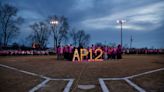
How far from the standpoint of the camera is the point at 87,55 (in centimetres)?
3588

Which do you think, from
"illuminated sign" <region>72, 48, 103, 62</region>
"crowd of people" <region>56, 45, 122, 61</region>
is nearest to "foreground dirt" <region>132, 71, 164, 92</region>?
"illuminated sign" <region>72, 48, 103, 62</region>

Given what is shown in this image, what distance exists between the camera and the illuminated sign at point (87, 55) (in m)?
33.9

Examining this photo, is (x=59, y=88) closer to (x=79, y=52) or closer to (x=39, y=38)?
(x=79, y=52)

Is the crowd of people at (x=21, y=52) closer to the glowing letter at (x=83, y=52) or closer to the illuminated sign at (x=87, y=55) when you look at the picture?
the illuminated sign at (x=87, y=55)

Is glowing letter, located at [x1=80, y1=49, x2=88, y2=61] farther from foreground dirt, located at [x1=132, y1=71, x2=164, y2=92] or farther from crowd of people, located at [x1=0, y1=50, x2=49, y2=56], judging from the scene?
crowd of people, located at [x1=0, y1=50, x2=49, y2=56]

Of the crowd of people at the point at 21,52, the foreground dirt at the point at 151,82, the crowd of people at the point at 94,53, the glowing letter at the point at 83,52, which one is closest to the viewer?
the foreground dirt at the point at 151,82

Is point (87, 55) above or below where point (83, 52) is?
below

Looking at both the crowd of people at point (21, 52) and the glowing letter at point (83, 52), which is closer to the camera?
the glowing letter at point (83, 52)

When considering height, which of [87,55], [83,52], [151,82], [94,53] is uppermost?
[83,52]

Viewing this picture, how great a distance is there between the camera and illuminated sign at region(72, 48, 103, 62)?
33938mm

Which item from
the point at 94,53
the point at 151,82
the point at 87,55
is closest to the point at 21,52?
the point at 87,55

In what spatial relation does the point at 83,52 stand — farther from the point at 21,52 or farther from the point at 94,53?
the point at 21,52

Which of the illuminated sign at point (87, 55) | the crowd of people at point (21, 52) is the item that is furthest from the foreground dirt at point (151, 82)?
the crowd of people at point (21, 52)

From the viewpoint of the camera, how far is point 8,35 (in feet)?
224
